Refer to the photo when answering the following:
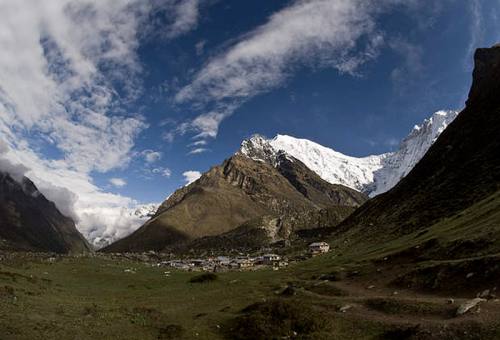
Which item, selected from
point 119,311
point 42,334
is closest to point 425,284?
point 119,311

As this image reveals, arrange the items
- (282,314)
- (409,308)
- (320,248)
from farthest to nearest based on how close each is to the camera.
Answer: (320,248), (282,314), (409,308)

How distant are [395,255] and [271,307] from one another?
1583 inches

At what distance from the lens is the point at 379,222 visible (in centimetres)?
15450

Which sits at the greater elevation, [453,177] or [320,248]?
[453,177]

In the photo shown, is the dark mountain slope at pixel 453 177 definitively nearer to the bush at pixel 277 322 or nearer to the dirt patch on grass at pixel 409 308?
the dirt patch on grass at pixel 409 308

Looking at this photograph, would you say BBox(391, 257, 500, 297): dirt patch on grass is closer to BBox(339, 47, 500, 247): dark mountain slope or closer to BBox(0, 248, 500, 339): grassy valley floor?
BBox(0, 248, 500, 339): grassy valley floor

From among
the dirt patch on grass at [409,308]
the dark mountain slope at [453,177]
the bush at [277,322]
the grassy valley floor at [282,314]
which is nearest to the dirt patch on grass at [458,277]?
the grassy valley floor at [282,314]

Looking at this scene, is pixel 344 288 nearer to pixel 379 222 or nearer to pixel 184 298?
pixel 184 298

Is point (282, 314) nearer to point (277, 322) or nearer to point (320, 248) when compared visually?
point (277, 322)

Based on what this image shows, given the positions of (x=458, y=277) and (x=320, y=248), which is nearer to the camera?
(x=458, y=277)

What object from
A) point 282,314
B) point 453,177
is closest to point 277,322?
point 282,314

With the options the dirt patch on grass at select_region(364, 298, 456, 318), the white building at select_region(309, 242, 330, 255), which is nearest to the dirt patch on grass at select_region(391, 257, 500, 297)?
the dirt patch on grass at select_region(364, 298, 456, 318)

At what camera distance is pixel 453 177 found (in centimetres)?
13825

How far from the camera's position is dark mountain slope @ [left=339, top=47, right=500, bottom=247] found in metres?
116
